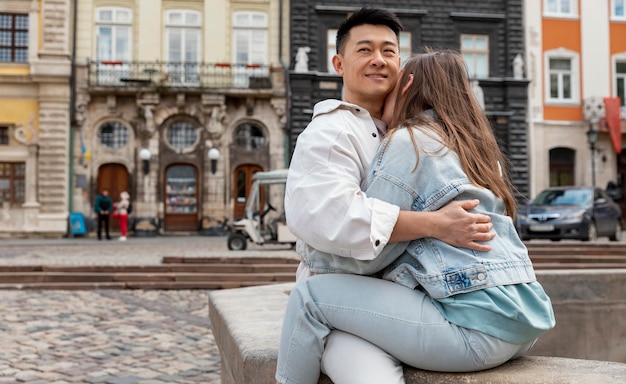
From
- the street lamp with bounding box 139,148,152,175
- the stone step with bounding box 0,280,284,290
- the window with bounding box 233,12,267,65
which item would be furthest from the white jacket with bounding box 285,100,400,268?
the window with bounding box 233,12,267,65

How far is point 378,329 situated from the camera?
1950mm

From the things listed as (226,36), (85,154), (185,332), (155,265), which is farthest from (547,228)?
(85,154)

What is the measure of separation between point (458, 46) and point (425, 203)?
2672 centimetres

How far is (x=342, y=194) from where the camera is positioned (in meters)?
1.96

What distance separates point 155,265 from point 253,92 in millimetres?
15058

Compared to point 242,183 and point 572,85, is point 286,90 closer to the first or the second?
point 242,183

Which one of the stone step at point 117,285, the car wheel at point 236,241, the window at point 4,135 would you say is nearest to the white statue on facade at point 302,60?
the car wheel at point 236,241

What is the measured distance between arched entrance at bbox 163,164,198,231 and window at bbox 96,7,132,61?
16.0 feet

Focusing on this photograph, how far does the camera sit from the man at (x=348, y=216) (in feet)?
6.40

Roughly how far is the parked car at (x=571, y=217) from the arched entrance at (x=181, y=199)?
42.2ft

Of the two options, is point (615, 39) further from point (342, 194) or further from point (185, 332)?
point (342, 194)

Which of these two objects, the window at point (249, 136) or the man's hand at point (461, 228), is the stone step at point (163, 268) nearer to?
the man's hand at point (461, 228)

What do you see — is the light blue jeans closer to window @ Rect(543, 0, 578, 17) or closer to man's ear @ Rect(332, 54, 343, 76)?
man's ear @ Rect(332, 54, 343, 76)

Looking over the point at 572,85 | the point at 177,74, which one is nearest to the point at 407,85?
the point at 177,74
